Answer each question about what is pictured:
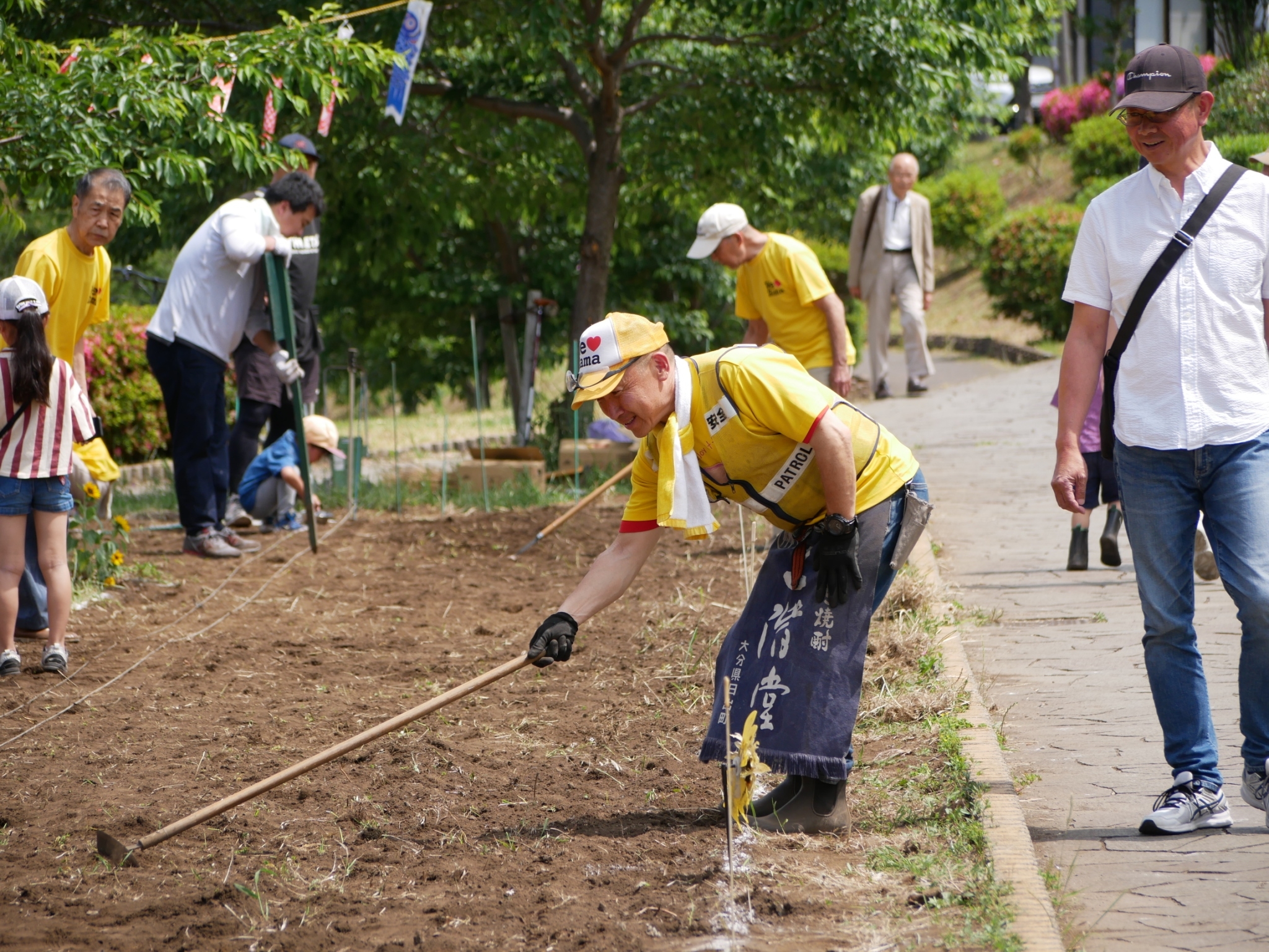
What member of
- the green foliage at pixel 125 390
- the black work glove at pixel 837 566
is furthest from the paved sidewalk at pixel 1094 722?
the green foliage at pixel 125 390

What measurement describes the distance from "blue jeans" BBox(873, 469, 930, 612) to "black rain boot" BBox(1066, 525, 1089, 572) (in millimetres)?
3223

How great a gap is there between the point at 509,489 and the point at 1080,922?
6.99m

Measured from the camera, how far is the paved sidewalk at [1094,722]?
3.29 metres

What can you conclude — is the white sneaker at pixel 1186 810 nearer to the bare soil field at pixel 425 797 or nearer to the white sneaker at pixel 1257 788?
the white sneaker at pixel 1257 788

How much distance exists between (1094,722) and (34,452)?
4.06 m

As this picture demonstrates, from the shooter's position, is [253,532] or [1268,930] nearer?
[1268,930]

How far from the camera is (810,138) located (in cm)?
1223

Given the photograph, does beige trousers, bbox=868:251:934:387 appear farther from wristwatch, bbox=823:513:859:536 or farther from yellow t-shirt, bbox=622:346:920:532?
wristwatch, bbox=823:513:859:536

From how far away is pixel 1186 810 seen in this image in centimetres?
369

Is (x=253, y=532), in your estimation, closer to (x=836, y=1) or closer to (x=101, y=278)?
(x=101, y=278)

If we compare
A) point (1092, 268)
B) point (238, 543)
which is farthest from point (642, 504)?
point (238, 543)

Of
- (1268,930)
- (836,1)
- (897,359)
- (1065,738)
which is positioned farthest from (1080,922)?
(897,359)

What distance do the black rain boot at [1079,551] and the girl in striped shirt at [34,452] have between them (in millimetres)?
4564

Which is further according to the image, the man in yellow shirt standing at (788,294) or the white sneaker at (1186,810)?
the man in yellow shirt standing at (788,294)
